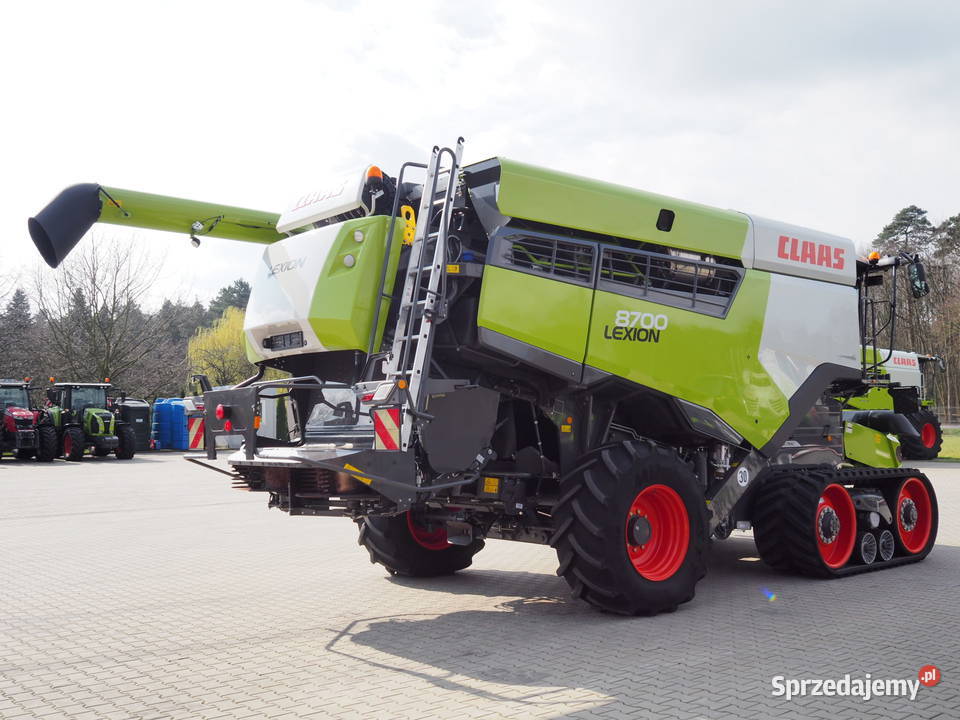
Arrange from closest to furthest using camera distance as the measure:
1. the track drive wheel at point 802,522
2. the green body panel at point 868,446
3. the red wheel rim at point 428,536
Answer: the track drive wheel at point 802,522 < the red wheel rim at point 428,536 < the green body panel at point 868,446

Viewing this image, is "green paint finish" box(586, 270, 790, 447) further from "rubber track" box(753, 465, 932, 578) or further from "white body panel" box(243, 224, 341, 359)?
"white body panel" box(243, 224, 341, 359)

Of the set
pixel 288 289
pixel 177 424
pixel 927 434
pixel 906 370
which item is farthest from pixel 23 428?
pixel 927 434

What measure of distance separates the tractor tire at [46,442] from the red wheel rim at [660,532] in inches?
931

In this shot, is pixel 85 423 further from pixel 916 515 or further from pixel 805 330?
pixel 916 515

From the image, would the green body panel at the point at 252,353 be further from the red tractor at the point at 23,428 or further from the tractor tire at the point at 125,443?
the tractor tire at the point at 125,443

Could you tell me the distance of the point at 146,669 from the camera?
527 cm

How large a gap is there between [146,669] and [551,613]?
2956 millimetres

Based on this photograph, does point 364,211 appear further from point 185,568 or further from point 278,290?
point 185,568

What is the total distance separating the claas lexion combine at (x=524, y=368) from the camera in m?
6.11

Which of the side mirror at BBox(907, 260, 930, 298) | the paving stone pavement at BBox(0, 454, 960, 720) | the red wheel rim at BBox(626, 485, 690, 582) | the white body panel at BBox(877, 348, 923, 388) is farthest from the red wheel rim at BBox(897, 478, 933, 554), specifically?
the white body panel at BBox(877, 348, 923, 388)

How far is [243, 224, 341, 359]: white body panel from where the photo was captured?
6449 mm

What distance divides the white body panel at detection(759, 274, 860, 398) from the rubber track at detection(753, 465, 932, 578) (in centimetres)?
79

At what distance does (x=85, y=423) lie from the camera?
2712 cm

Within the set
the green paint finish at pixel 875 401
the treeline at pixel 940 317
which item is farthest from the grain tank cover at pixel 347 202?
the treeline at pixel 940 317
